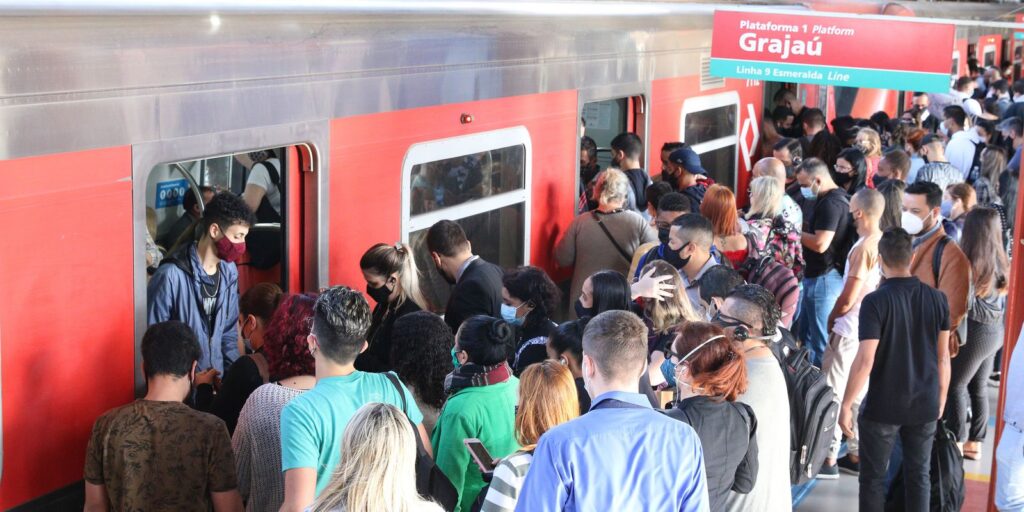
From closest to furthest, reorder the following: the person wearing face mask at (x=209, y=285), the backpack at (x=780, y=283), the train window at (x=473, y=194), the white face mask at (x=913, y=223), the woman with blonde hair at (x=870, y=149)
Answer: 1. the person wearing face mask at (x=209, y=285)
2. the train window at (x=473, y=194)
3. the backpack at (x=780, y=283)
4. the white face mask at (x=913, y=223)
5. the woman with blonde hair at (x=870, y=149)

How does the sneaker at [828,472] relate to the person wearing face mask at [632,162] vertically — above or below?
below

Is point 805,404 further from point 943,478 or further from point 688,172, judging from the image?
point 688,172

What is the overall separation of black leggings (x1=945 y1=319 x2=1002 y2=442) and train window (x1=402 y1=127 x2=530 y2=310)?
A: 7.35 ft

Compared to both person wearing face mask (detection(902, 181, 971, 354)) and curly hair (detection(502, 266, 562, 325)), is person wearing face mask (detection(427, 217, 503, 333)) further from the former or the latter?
person wearing face mask (detection(902, 181, 971, 354))

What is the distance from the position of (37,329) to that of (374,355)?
5.01 ft

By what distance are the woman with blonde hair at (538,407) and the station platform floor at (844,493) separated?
303 cm

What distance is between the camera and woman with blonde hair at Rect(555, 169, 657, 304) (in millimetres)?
6227

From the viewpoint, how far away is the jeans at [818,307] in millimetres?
6910

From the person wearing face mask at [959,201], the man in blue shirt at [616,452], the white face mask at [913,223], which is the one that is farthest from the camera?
the person wearing face mask at [959,201]

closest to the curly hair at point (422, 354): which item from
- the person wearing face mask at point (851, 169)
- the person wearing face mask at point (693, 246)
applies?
the person wearing face mask at point (693, 246)

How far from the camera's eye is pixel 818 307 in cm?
698

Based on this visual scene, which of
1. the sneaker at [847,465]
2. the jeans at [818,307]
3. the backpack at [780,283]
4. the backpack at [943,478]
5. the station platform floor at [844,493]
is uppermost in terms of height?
the backpack at [780,283]

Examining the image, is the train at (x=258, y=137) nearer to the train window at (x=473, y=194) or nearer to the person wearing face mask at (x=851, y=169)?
the train window at (x=473, y=194)

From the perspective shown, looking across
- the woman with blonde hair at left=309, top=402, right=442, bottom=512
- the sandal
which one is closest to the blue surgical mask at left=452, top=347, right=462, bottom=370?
the woman with blonde hair at left=309, top=402, right=442, bottom=512
